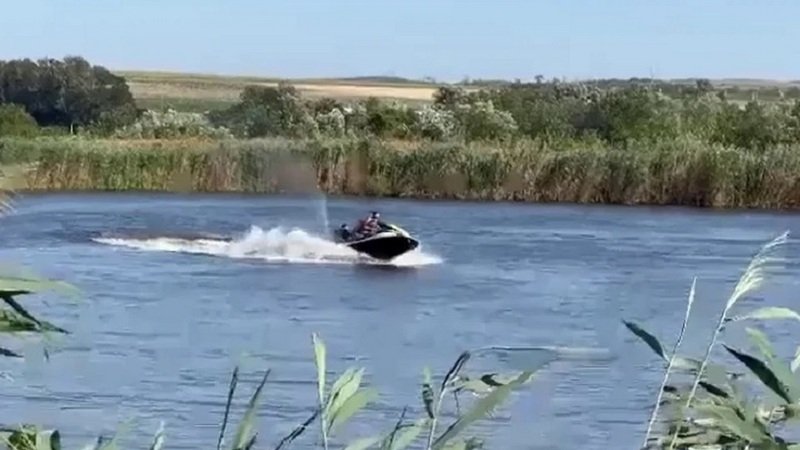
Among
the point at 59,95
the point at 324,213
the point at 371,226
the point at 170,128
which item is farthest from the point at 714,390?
the point at 59,95

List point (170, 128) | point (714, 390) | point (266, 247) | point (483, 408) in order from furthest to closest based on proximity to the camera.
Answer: point (170, 128) < point (266, 247) < point (714, 390) < point (483, 408)

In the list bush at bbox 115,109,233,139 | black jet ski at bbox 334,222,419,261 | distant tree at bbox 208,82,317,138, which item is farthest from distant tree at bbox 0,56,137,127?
black jet ski at bbox 334,222,419,261

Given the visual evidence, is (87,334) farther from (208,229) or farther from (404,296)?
(208,229)

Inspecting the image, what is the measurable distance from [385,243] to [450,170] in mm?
9971

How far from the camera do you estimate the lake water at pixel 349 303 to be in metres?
12.8

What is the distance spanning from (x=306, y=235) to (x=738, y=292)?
2648 centimetres

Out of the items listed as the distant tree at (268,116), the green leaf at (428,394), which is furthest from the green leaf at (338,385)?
the distant tree at (268,116)

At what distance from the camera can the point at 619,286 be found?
22391 millimetres

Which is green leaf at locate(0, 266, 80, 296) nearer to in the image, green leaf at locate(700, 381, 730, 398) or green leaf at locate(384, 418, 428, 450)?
green leaf at locate(384, 418, 428, 450)

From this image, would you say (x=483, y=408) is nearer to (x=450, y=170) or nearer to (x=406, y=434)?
(x=406, y=434)

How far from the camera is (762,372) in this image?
9.30ft

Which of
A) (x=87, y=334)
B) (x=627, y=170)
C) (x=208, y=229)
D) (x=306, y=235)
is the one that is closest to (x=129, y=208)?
(x=208, y=229)

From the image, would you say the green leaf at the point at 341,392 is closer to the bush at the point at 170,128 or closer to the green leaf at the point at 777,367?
the green leaf at the point at 777,367

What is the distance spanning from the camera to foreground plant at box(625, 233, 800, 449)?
9.24ft
